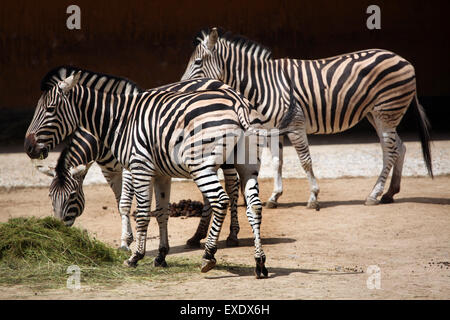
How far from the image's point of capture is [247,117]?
579 centimetres

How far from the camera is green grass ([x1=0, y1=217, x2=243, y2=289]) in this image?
5491 mm

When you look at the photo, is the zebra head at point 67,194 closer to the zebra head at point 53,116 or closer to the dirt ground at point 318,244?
the zebra head at point 53,116

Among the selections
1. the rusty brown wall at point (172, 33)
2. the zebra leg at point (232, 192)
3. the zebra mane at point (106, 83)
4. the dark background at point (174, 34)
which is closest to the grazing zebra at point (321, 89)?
the zebra leg at point (232, 192)

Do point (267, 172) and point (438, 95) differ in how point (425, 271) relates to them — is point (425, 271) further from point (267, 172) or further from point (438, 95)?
point (438, 95)

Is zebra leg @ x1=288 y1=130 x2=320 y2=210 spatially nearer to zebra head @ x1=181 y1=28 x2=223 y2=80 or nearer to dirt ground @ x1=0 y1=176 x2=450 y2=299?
dirt ground @ x1=0 y1=176 x2=450 y2=299

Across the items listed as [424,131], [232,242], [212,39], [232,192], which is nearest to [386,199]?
[424,131]

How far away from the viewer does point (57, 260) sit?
229 inches

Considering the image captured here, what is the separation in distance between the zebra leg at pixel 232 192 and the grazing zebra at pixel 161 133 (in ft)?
1.18

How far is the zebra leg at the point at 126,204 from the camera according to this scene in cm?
694

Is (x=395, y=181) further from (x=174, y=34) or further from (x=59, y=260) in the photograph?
(x=174, y=34)

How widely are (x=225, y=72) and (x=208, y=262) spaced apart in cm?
413

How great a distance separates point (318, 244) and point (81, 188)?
8.59 feet

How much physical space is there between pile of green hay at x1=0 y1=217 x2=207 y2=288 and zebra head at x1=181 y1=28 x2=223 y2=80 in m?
3.37

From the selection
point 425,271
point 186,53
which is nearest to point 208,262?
point 425,271
